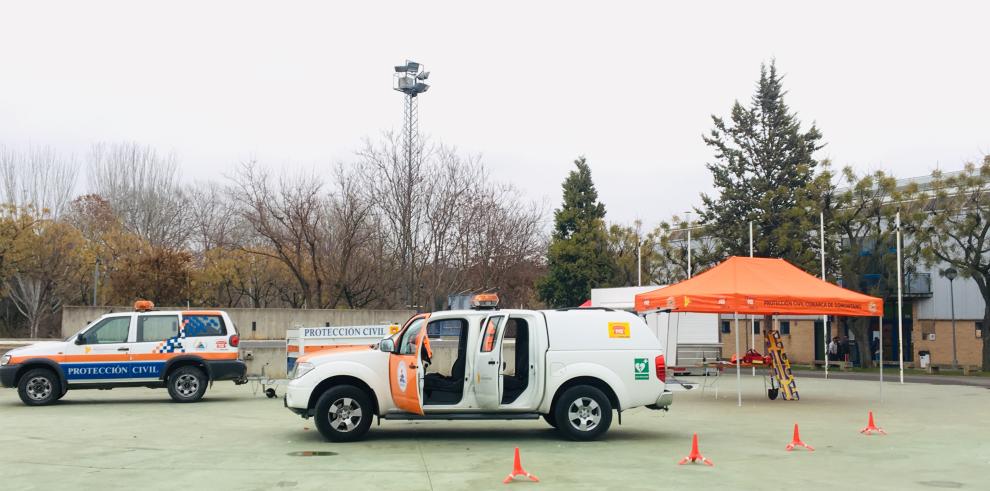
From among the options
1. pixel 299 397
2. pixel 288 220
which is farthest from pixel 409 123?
pixel 299 397

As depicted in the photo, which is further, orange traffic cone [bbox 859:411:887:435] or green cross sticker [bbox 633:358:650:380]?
orange traffic cone [bbox 859:411:887:435]

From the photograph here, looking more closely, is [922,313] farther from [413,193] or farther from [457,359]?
[457,359]

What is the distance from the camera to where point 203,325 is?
18859mm

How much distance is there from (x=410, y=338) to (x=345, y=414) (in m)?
1.39

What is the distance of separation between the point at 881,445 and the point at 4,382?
1609 centimetres

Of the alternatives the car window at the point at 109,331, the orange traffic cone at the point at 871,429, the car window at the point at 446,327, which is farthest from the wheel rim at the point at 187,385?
the orange traffic cone at the point at 871,429

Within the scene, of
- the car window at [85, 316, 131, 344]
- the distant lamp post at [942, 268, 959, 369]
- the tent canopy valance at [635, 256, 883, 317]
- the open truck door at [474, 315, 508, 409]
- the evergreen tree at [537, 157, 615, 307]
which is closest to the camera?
the open truck door at [474, 315, 508, 409]

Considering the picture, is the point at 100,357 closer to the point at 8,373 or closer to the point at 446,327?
the point at 8,373

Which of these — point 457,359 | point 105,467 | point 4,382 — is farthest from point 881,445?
point 4,382

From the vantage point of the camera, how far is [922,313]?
44.8m

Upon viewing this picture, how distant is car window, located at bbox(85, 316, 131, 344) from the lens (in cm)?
1819

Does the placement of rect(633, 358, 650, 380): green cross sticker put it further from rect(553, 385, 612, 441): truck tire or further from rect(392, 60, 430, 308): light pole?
rect(392, 60, 430, 308): light pole

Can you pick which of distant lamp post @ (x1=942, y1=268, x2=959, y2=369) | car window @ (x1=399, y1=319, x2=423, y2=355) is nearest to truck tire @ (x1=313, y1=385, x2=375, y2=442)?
car window @ (x1=399, y1=319, x2=423, y2=355)

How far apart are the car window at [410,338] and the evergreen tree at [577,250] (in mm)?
39597
